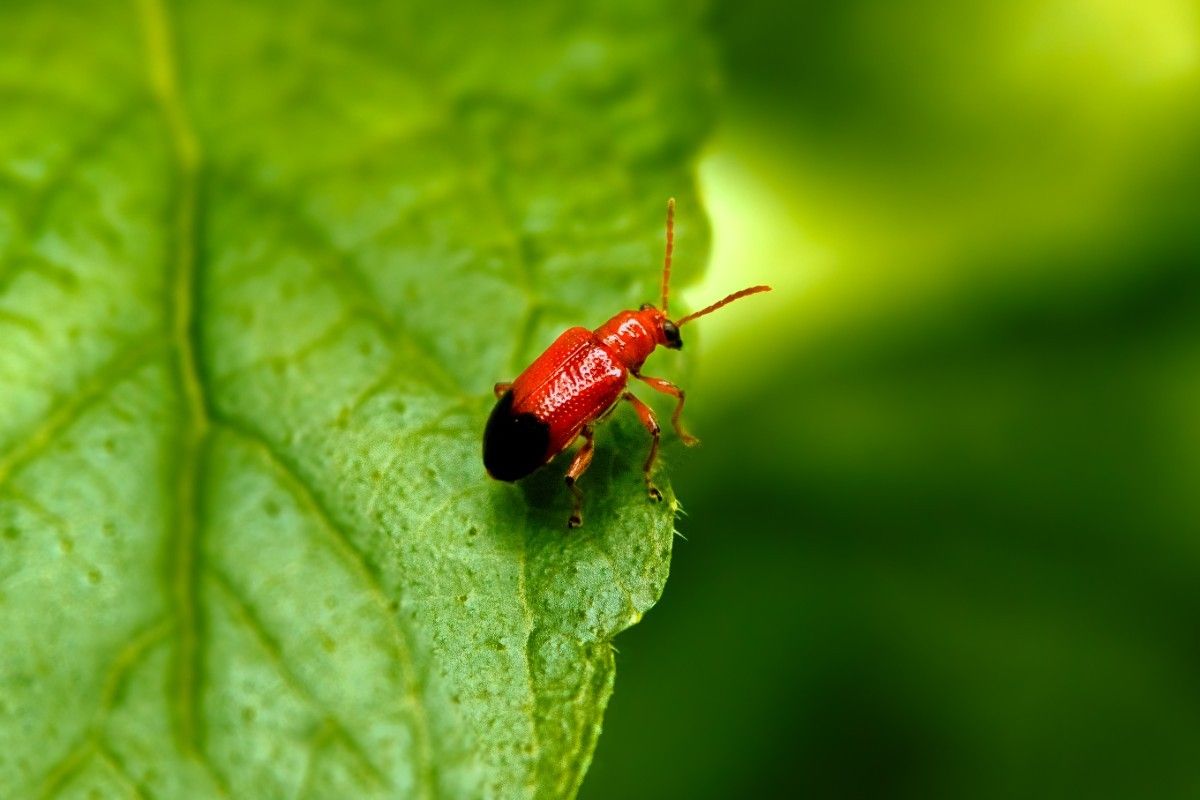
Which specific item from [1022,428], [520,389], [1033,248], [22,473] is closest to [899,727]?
[1022,428]

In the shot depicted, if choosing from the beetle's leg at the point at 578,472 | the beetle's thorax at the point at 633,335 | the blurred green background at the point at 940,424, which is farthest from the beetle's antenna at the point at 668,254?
the blurred green background at the point at 940,424

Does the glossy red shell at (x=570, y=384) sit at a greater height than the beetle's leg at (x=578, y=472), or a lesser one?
greater

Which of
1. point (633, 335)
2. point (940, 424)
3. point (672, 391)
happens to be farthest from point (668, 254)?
point (940, 424)

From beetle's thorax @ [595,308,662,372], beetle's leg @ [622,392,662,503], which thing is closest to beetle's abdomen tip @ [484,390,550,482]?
beetle's leg @ [622,392,662,503]

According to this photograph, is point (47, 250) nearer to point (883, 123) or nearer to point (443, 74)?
point (443, 74)

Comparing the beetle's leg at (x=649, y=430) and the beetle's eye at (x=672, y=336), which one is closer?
the beetle's leg at (x=649, y=430)

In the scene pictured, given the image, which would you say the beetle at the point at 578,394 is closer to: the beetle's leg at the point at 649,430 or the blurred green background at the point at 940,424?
the beetle's leg at the point at 649,430

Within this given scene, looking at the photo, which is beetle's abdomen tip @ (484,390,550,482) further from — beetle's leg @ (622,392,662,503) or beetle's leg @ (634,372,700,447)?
beetle's leg @ (634,372,700,447)

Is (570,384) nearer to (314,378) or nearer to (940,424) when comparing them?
(314,378)
